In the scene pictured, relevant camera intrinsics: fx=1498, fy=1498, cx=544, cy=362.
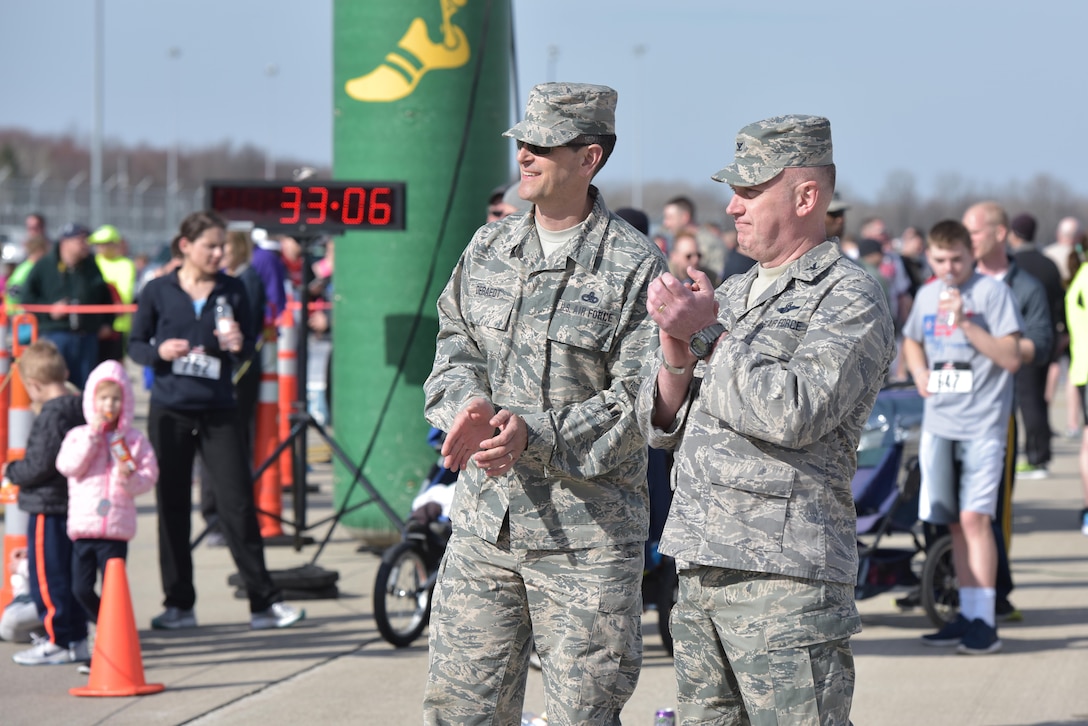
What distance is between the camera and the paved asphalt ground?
20.9ft

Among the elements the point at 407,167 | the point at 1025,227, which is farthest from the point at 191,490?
the point at 1025,227

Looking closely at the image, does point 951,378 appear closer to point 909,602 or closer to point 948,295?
point 948,295

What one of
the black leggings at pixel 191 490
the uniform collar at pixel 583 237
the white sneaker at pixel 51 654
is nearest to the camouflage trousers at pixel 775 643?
the uniform collar at pixel 583 237

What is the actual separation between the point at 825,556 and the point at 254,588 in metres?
4.98

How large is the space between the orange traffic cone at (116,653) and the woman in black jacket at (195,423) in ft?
3.95

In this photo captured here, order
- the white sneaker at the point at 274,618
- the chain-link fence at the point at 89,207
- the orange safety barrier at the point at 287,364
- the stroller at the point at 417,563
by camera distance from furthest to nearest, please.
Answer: the chain-link fence at the point at 89,207 < the orange safety barrier at the point at 287,364 < the white sneaker at the point at 274,618 < the stroller at the point at 417,563

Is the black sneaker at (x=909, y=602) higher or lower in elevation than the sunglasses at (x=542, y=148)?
lower

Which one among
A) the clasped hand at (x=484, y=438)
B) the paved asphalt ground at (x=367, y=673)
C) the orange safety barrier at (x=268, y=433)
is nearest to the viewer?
the clasped hand at (x=484, y=438)

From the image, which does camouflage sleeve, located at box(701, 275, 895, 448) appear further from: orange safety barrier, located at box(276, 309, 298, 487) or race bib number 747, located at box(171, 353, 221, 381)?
orange safety barrier, located at box(276, 309, 298, 487)

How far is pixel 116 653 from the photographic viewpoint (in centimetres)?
663

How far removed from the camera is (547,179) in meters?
4.27

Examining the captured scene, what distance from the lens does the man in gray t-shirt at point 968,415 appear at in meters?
7.40

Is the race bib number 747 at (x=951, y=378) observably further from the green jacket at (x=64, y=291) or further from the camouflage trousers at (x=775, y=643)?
the green jacket at (x=64, y=291)

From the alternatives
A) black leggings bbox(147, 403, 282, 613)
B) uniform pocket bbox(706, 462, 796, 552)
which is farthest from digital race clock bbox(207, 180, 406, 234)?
uniform pocket bbox(706, 462, 796, 552)
